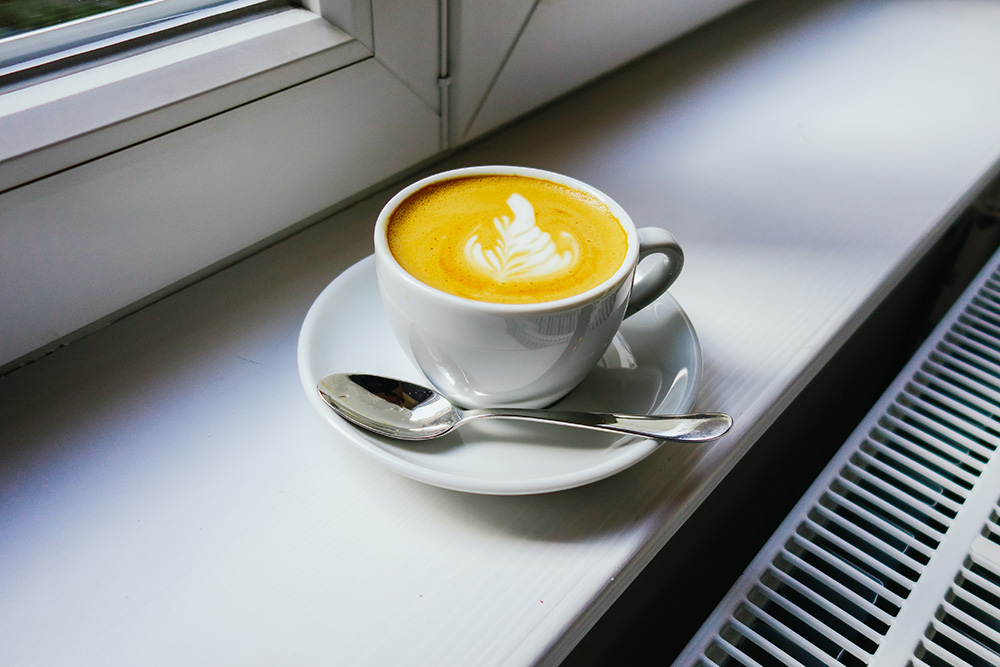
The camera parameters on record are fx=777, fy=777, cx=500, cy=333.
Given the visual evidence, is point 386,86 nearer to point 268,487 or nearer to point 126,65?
point 126,65

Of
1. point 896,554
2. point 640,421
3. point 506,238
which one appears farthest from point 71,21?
point 896,554

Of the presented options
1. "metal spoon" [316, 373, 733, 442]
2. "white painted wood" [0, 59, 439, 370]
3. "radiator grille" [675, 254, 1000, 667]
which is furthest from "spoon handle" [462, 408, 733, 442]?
"white painted wood" [0, 59, 439, 370]

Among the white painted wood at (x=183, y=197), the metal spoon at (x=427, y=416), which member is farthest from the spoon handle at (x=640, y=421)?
the white painted wood at (x=183, y=197)

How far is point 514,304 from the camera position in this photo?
0.41m

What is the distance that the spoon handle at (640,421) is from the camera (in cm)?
42

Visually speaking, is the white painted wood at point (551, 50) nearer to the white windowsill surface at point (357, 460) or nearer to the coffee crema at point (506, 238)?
the white windowsill surface at point (357, 460)

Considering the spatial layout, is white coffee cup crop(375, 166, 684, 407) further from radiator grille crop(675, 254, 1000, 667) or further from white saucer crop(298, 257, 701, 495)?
radiator grille crop(675, 254, 1000, 667)

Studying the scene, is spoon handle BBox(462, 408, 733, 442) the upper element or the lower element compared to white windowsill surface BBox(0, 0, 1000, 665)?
upper

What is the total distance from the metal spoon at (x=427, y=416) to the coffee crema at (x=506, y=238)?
0.07m

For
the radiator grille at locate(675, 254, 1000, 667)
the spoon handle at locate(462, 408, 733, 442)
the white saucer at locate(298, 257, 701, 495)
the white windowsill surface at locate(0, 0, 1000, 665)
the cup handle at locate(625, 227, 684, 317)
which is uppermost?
the cup handle at locate(625, 227, 684, 317)

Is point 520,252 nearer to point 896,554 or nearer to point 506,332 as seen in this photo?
point 506,332

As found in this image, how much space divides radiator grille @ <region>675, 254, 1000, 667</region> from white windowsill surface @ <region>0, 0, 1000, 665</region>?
8 centimetres

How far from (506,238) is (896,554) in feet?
1.06

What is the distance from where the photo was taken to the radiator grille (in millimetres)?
458
